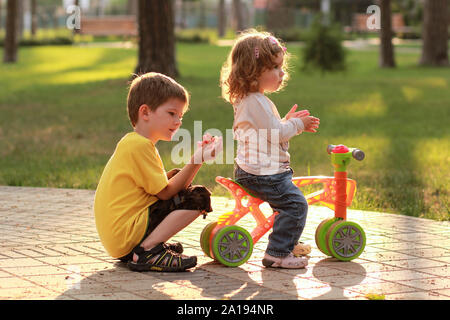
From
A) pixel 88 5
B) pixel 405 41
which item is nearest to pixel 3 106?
pixel 405 41

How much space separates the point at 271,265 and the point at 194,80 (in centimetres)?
1493

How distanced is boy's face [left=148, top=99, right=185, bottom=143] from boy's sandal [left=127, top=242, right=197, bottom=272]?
669mm

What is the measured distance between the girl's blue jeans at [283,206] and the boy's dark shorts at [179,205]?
310 mm

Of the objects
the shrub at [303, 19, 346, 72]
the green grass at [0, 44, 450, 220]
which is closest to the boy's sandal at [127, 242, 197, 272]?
the green grass at [0, 44, 450, 220]

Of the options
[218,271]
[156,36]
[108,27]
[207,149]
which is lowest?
[218,271]

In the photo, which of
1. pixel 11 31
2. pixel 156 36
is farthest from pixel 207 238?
pixel 11 31

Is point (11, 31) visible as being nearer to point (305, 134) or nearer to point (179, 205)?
point (305, 134)

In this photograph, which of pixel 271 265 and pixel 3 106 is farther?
pixel 3 106

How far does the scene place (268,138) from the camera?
4.91 meters

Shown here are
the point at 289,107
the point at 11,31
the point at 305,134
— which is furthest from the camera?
the point at 11,31

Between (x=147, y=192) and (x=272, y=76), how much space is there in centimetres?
103

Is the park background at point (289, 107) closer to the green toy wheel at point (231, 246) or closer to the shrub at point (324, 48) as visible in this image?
the shrub at point (324, 48)

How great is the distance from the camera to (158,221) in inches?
192
